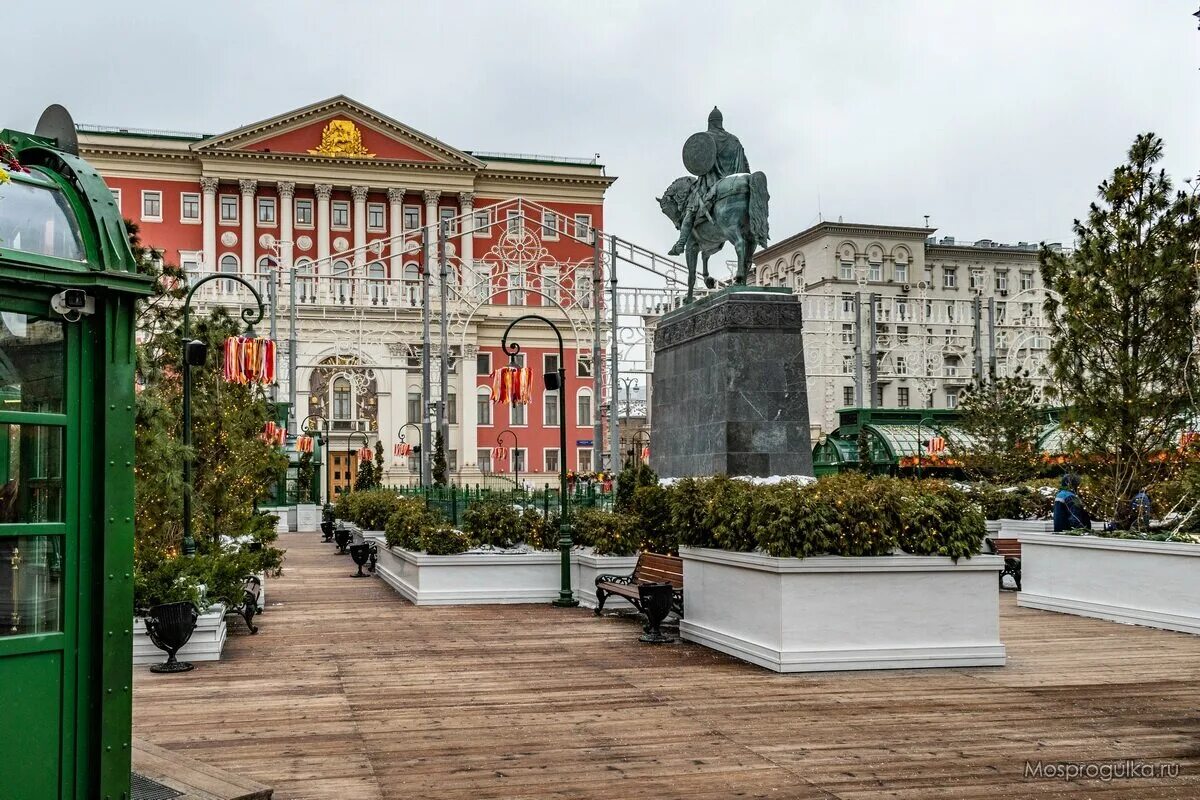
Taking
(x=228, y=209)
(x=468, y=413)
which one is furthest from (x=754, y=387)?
(x=228, y=209)

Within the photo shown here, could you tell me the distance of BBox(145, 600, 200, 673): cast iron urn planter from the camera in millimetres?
11086

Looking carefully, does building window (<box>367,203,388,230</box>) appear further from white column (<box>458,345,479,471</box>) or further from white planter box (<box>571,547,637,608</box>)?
white planter box (<box>571,547,637,608</box>)

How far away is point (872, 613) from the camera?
10766mm

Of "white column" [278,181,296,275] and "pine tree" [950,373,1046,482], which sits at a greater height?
"white column" [278,181,296,275]

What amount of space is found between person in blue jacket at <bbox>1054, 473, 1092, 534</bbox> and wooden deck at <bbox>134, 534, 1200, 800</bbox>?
3.02 meters

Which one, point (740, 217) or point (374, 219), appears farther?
point (374, 219)

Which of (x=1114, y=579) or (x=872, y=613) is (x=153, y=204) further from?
(x=872, y=613)

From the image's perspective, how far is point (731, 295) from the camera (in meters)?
15.5

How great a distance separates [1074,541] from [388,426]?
5750 cm

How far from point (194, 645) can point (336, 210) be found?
236 feet

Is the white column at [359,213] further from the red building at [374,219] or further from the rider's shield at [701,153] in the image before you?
the rider's shield at [701,153]

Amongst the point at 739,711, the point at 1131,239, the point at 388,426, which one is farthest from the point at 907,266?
the point at 739,711

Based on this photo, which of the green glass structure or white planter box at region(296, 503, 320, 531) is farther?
white planter box at region(296, 503, 320, 531)

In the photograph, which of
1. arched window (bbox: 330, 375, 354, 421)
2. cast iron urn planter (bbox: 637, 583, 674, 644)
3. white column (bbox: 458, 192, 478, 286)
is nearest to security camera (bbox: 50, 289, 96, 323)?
cast iron urn planter (bbox: 637, 583, 674, 644)
